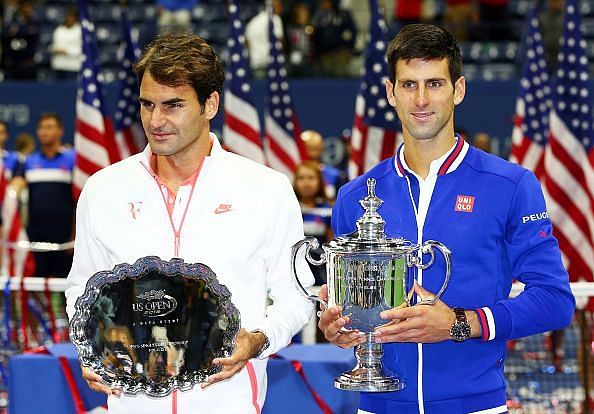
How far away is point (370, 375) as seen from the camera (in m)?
3.70

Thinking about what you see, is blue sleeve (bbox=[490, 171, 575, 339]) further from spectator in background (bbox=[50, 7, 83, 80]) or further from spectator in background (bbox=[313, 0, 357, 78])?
spectator in background (bbox=[50, 7, 83, 80])

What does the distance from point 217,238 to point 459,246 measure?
75 centimetres

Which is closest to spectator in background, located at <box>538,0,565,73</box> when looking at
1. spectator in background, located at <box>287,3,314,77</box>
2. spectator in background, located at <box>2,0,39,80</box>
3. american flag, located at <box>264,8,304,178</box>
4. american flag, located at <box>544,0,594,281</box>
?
spectator in background, located at <box>287,3,314,77</box>

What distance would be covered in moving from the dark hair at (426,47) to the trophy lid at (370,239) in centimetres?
46

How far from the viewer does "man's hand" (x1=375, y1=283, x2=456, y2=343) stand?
351 centimetres

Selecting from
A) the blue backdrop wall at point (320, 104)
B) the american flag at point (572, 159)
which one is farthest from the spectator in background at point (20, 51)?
the american flag at point (572, 159)

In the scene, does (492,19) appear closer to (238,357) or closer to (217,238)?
(217,238)

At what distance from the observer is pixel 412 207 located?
3.87m

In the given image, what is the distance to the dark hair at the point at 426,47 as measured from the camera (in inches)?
148

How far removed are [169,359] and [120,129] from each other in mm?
8382

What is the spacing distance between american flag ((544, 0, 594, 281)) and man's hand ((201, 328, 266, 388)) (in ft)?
21.6

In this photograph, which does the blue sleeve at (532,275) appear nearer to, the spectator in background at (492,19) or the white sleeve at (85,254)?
the white sleeve at (85,254)

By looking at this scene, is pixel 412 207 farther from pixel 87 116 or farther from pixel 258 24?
pixel 258 24

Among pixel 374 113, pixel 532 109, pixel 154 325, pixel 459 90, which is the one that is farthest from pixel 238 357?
pixel 532 109
